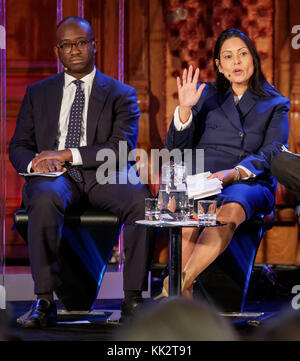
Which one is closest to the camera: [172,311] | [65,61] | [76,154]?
[172,311]

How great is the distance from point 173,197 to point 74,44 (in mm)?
1289

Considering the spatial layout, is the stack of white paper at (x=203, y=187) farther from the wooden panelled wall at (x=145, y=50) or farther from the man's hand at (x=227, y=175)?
the wooden panelled wall at (x=145, y=50)

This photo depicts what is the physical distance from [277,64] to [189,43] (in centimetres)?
68

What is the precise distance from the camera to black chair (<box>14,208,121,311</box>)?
9.89ft

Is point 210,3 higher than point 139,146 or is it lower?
higher

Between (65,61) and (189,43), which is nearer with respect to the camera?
(65,61)

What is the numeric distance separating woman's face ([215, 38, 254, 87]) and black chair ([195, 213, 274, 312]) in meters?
0.80

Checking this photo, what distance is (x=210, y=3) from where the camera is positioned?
451 cm

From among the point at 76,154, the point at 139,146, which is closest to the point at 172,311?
the point at 76,154

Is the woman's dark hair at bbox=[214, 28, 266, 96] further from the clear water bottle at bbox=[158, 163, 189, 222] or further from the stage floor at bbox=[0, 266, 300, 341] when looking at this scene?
the stage floor at bbox=[0, 266, 300, 341]

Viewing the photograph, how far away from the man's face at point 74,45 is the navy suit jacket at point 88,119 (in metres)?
0.11

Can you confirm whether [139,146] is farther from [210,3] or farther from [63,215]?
[63,215]

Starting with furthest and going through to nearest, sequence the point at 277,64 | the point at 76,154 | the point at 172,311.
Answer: the point at 277,64
the point at 76,154
the point at 172,311

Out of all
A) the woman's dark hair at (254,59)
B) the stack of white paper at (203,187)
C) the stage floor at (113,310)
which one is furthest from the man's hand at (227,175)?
the stage floor at (113,310)
